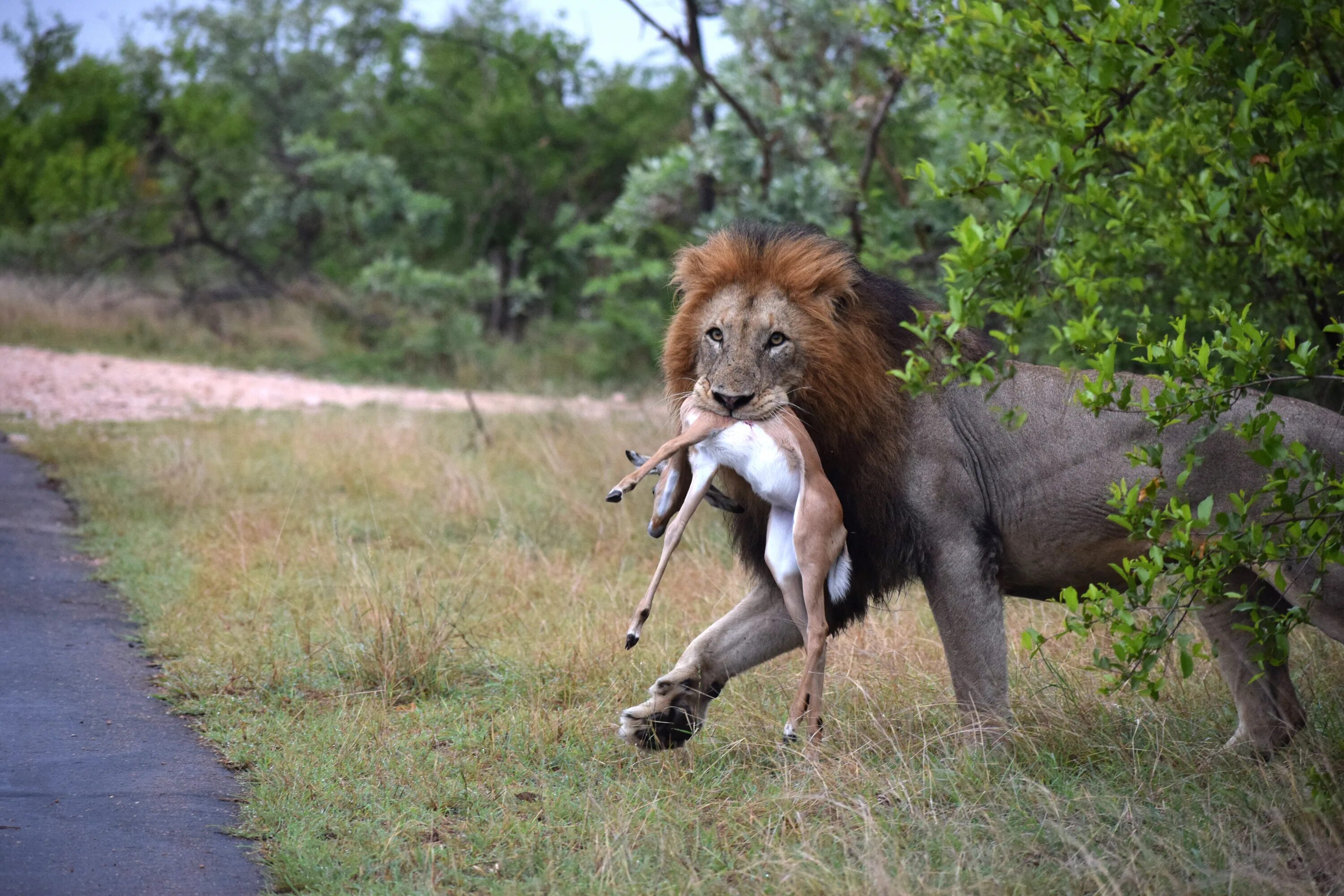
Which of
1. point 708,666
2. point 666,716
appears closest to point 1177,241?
point 708,666

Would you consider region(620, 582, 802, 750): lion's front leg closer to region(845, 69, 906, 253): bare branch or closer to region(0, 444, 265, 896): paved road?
region(0, 444, 265, 896): paved road

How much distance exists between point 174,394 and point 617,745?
982 centimetres

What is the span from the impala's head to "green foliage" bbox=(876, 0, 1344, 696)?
0.28 m

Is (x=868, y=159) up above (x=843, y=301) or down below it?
above

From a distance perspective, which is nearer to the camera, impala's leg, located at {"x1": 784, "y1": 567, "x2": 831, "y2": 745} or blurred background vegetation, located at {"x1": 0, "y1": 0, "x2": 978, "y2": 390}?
impala's leg, located at {"x1": 784, "y1": 567, "x2": 831, "y2": 745}

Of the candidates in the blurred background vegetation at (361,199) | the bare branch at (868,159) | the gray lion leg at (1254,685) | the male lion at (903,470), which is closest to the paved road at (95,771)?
the male lion at (903,470)

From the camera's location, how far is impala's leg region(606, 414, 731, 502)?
11.7 feet

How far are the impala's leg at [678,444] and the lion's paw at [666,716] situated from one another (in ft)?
2.14

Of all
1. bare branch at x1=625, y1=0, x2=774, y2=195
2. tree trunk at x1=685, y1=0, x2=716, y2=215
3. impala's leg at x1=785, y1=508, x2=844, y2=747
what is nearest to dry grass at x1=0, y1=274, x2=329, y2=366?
tree trunk at x1=685, y1=0, x2=716, y2=215

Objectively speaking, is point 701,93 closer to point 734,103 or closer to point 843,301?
point 734,103

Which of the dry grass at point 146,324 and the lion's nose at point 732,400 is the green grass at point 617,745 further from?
the dry grass at point 146,324

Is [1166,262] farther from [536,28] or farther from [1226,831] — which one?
[536,28]

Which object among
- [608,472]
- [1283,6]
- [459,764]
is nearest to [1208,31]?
[1283,6]

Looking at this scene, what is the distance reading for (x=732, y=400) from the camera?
3842 mm
